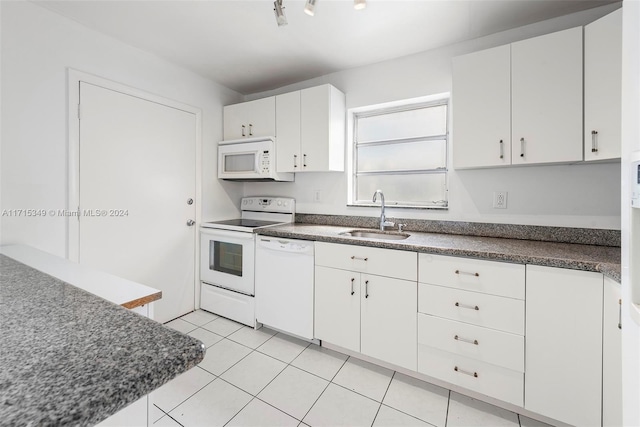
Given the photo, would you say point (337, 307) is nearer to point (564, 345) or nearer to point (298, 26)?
point (564, 345)

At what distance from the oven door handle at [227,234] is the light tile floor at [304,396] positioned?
2.93 ft

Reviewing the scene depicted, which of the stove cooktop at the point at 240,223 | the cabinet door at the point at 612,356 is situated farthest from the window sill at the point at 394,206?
the cabinet door at the point at 612,356

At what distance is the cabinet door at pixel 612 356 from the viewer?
1.18m

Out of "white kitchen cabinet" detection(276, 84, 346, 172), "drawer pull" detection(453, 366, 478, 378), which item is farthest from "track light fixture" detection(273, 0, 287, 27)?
"drawer pull" detection(453, 366, 478, 378)

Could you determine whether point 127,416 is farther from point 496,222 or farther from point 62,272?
point 496,222

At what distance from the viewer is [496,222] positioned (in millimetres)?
2033

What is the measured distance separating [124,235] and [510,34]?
10.8ft

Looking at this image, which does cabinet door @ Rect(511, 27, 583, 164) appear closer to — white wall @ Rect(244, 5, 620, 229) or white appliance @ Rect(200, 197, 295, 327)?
white wall @ Rect(244, 5, 620, 229)

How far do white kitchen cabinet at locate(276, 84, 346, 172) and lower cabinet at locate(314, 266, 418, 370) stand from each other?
39.7 inches

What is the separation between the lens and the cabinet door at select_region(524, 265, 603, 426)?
1.28 metres

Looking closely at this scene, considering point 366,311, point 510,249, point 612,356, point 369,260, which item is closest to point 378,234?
point 369,260

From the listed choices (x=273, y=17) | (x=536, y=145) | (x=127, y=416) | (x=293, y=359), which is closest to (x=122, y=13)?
(x=273, y=17)

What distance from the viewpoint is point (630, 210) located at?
83 centimetres

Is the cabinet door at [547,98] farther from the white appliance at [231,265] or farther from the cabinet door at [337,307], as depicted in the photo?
the white appliance at [231,265]
